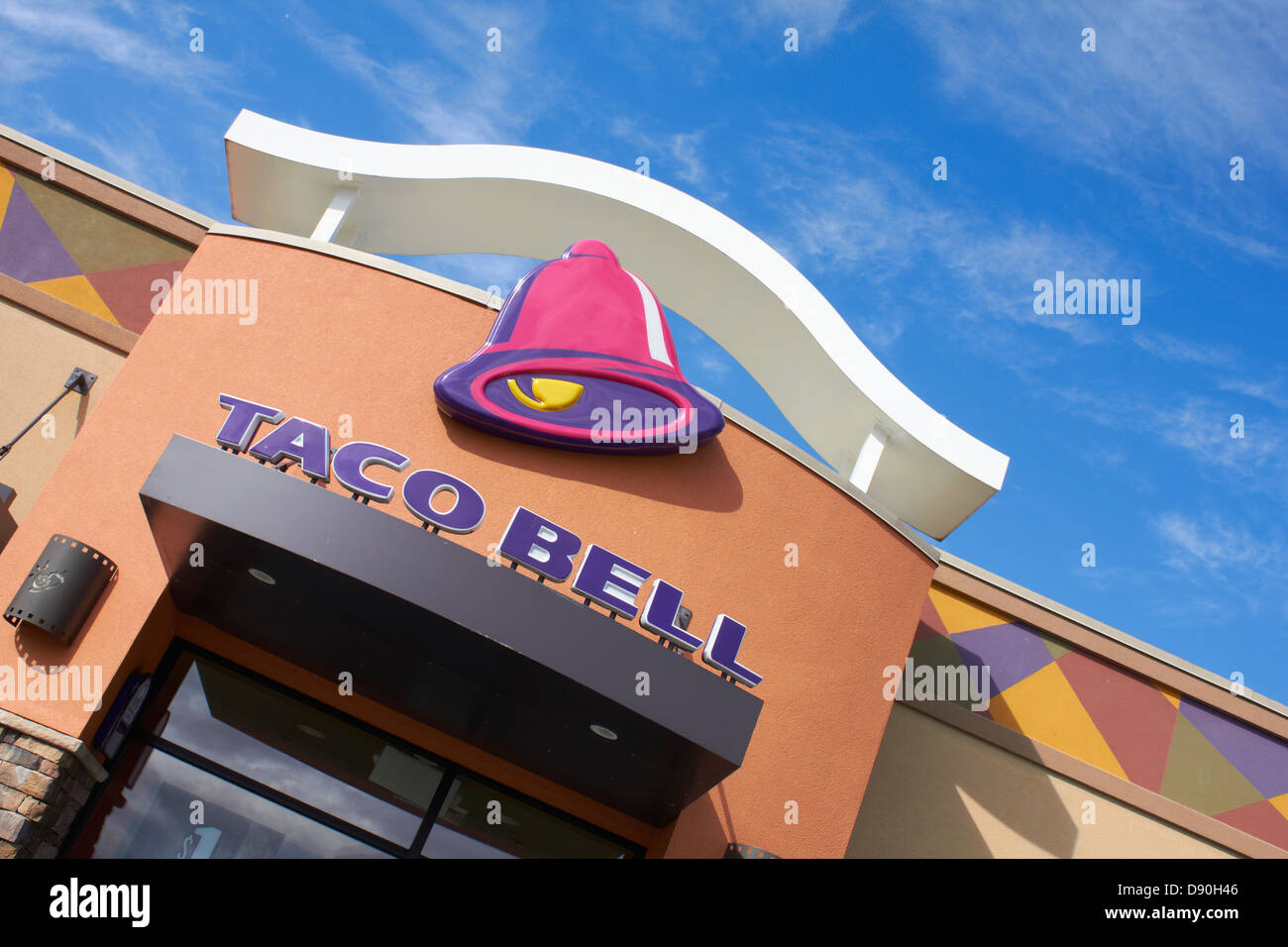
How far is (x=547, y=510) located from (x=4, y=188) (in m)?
7.51

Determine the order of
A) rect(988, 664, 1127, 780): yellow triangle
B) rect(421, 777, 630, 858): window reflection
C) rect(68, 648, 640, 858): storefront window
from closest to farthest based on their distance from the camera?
rect(68, 648, 640, 858): storefront window → rect(421, 777, 630, 858): window reflection → rect(988, 664, 1127, 780): yellow triangle

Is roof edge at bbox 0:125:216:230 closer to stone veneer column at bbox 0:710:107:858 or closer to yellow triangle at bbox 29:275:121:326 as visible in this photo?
yellow triangle at bbox 29:275:121:326

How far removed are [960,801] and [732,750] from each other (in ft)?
18.5

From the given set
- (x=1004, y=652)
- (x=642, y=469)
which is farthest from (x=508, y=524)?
(x=1004, y=652)

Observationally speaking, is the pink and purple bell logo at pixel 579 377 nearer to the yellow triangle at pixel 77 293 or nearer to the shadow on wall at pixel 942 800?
the yellow triangle at pixel 77 293

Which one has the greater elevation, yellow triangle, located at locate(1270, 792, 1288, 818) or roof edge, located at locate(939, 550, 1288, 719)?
roof edge, located at locate(939, 550, 1288, 719)

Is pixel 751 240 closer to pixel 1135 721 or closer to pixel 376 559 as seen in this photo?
pixel 376 559

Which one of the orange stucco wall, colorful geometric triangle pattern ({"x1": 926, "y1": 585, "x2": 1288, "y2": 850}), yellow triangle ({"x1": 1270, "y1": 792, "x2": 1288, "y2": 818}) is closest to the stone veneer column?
the orange stucco wall

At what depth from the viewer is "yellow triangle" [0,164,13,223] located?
34.9 feet

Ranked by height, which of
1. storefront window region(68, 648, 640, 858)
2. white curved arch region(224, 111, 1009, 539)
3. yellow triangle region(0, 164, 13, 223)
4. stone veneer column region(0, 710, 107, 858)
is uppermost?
white curved arch region(224, 111, 1009, 539)

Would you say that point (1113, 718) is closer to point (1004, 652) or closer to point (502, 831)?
point (1004, 652)

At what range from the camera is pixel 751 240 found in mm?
11203

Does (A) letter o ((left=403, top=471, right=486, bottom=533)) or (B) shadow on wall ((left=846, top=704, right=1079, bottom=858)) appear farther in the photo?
(B) shadow on wall ((left=846, top=704, right=1079, bottom=858))
